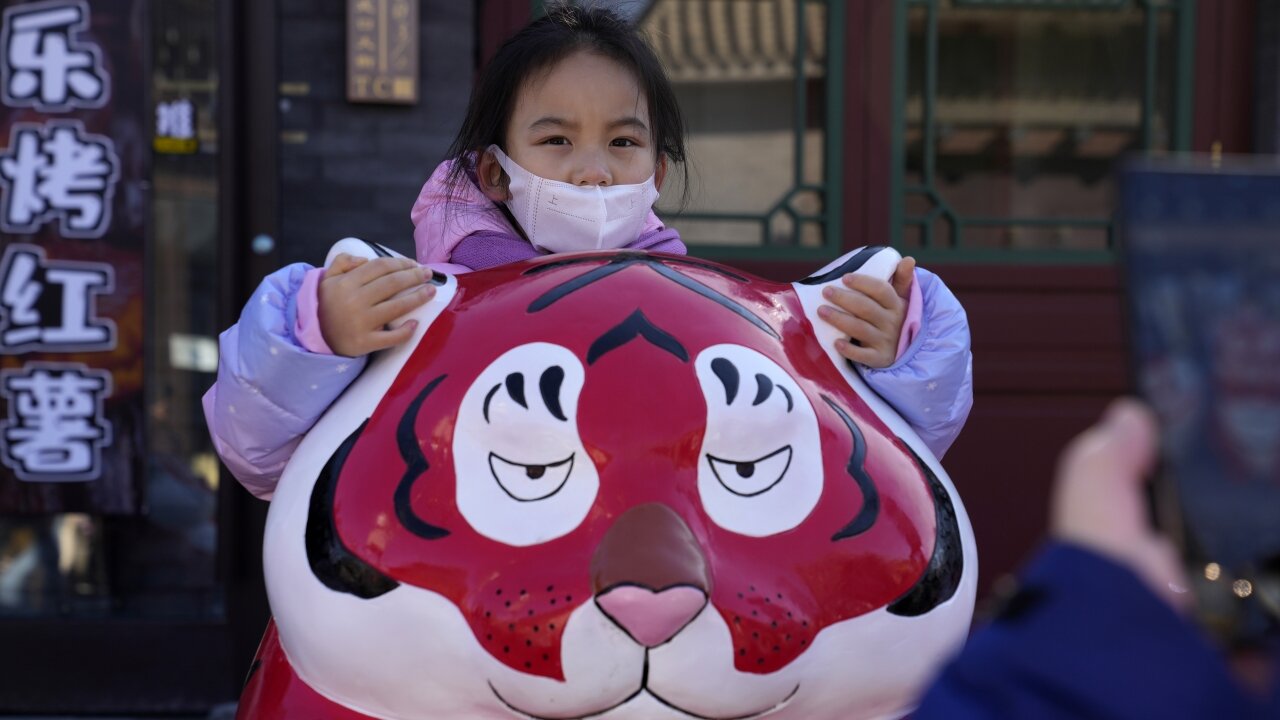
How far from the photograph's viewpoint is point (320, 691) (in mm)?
1489

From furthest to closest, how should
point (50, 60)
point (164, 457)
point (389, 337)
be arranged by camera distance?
point (164, 457)
point (50, 60)
point (389, 337)

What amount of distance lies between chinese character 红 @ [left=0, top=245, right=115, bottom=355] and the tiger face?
8.40 ft

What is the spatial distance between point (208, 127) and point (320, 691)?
2.84 meters

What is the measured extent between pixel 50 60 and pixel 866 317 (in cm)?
307

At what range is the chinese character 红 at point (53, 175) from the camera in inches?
147

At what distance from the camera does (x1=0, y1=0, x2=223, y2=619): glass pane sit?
12.6ft

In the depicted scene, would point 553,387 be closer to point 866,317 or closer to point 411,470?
point 411,470

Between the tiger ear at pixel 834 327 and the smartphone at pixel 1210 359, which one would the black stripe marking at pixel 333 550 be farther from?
the smartphone at pixel 1210 359

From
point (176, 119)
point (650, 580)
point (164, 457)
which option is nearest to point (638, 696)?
point (650, 580)

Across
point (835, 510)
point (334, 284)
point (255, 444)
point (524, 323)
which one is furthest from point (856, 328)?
point (255, 444)

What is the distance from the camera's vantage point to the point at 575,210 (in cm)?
200

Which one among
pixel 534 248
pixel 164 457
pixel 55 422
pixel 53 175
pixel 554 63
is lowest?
pixel 164 457

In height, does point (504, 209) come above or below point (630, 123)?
below

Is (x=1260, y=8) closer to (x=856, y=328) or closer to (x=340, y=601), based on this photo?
(x=856, y=328)
